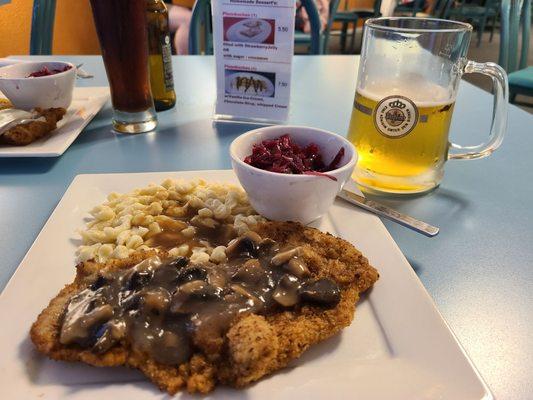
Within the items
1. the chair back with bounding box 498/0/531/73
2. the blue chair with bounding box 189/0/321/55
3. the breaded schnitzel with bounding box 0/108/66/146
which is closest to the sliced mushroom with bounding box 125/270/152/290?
the breaded schnitzel with bounding box 0/108/66/146

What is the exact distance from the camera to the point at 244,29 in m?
1.78

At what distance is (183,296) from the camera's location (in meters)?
0.84

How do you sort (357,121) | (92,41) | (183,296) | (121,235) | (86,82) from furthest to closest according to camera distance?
(92,41), (86,82), (357,121), (121,235), (183,296)

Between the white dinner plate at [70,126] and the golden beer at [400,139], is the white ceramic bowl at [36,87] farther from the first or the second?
the golden beer at [400,139]

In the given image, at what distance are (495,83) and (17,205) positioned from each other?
1477 mm

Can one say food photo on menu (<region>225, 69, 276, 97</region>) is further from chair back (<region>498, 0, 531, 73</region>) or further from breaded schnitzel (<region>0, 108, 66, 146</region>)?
chair back (<region>498, 0, 531, 73</region>)

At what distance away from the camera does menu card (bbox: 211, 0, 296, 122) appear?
68.5 inches

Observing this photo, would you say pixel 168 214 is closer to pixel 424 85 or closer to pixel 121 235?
pixel 121 235

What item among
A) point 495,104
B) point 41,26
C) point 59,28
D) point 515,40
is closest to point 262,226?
point 495,104

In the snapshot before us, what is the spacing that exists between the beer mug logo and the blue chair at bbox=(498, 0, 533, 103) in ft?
8.67

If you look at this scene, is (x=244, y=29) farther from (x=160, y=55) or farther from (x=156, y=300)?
(x=156, y=300)

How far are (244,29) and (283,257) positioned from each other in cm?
117

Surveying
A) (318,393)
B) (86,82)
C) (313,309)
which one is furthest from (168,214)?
(86,82)

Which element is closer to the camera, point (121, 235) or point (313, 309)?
point (313, 309)
